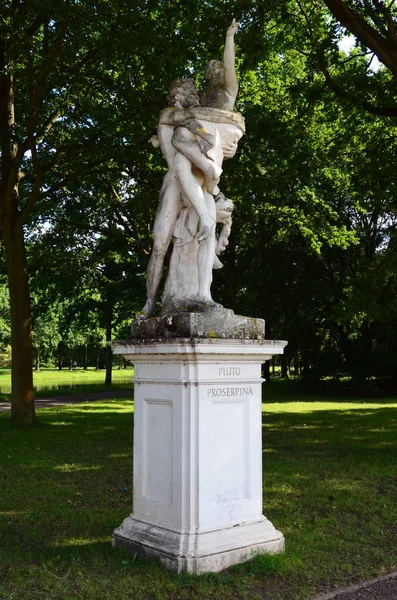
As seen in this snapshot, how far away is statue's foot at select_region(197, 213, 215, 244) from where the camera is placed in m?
5.64

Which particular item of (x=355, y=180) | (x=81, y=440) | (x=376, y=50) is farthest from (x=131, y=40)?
(x=81, y=440)

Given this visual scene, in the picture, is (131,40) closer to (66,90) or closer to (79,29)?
(79,29)

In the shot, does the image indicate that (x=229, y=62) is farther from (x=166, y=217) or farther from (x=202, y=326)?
(x=202, y=326)

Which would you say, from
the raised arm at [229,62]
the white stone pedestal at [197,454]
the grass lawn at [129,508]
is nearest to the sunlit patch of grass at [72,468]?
the grass lawn at [129,508]

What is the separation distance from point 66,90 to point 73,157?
55.3 inches

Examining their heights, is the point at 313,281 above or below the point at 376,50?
below

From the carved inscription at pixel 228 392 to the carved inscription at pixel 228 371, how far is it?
0.12 m

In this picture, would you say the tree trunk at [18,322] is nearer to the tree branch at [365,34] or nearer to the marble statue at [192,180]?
the tree branch at [365,34]

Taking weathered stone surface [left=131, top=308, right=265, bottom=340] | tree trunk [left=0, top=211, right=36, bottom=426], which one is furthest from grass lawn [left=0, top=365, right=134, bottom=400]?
weathered stone surface [left=131, top=308, right=265, bottom=340]

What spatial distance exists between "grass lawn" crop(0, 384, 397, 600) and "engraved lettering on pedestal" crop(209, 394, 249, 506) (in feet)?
1.92

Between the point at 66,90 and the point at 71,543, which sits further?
the point at 66,90

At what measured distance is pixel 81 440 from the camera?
12.4 metres

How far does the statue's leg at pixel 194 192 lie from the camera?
5672 mm

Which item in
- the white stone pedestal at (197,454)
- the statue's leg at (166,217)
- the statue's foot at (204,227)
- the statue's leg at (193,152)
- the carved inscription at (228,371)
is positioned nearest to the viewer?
the white stone pedestal at (197,454)
